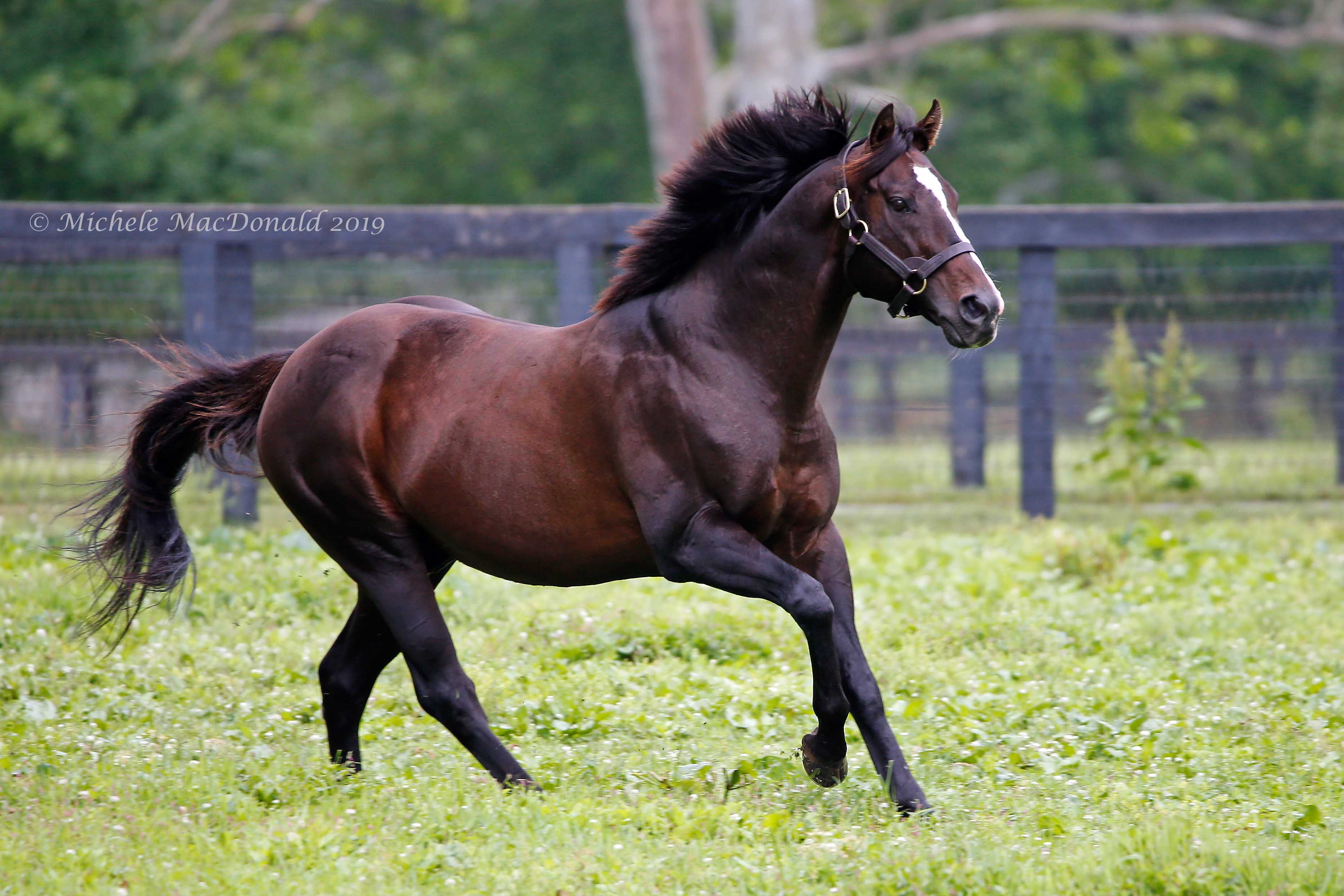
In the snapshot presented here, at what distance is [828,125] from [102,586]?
10.3ft

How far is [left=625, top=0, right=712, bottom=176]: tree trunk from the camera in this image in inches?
670

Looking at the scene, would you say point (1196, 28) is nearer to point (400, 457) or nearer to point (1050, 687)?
point (1050, 687)

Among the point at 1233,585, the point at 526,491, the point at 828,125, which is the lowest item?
the point at 1233,585

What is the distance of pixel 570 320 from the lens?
8930mm

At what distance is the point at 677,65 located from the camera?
1709 centimetres

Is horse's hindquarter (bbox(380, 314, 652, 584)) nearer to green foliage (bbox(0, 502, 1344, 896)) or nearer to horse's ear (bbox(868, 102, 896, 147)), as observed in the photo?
green foliage (bbox(0, 502, 1344, 896))

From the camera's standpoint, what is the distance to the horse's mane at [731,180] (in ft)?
14.0

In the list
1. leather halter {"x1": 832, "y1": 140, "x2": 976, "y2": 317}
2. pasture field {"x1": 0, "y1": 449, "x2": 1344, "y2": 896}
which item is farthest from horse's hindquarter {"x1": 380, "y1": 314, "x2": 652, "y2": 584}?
leather halter {"x1": 832, "y1": 140, "x2": 976, "y2": 317}

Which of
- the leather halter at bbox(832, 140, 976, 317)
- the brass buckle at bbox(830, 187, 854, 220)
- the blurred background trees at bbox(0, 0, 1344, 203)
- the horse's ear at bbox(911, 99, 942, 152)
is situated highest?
the blurred background trees at bbox(0, 0, 1344, 203)

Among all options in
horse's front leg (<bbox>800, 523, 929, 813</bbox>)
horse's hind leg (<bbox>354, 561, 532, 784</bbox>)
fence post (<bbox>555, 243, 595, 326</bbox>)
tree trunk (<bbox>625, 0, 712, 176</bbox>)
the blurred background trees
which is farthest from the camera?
the blurred background trees

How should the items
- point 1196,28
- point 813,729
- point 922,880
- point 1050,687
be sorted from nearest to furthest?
1. point 922,880
2. point 813,729
3. point 1050,687
4. point 1196,28

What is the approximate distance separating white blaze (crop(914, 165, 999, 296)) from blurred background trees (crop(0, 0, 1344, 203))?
14115 mm

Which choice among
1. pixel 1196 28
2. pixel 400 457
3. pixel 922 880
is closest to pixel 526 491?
pixel 400 457

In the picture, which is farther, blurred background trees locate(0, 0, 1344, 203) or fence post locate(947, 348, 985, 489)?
blurred background trees locate(0, 0, 1344, 203)
